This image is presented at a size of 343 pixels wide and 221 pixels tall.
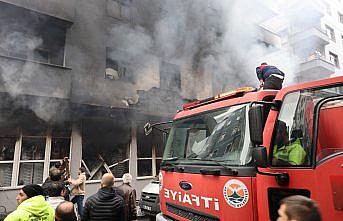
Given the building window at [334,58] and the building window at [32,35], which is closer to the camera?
the building window at [32,35]

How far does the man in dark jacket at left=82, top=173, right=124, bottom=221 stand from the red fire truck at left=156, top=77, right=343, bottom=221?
704 millimetres

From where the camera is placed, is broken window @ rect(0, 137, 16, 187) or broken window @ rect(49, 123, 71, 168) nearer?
broken window @ rect(0, 137, 16, 187)

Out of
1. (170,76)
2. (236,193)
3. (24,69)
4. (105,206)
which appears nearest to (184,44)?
(170,76)

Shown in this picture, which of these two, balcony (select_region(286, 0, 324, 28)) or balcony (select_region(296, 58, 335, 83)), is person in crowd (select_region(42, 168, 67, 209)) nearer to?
balcony (select_region(286, 0, 324, 28))

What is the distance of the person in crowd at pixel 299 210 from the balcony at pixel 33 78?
6.85 m

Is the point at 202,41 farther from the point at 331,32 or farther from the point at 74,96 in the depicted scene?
the point at 331,32

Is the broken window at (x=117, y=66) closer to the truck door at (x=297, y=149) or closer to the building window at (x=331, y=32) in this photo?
the truck door at (x=297, y=149)

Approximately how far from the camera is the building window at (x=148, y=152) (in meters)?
9.22

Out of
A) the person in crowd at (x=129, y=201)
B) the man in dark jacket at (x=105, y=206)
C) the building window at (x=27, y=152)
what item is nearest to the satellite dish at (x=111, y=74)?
the building window at (x=27, y=152)

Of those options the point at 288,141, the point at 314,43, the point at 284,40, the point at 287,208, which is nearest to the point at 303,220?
the point at 287,208

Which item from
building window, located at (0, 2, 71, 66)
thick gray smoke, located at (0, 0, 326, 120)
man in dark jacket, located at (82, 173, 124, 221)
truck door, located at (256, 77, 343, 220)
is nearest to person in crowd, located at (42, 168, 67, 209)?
man in dark jacket, located at (82, 173, 124, 221)

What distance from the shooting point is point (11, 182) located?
21.9 ft

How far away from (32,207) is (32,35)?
668cm

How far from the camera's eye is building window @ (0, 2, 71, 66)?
6973 millimetres
